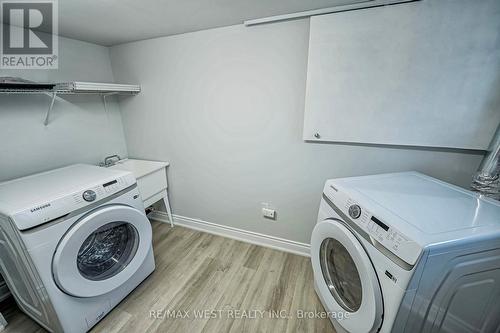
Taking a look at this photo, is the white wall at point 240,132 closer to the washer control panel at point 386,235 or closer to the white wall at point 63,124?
the white wall at point 63,124

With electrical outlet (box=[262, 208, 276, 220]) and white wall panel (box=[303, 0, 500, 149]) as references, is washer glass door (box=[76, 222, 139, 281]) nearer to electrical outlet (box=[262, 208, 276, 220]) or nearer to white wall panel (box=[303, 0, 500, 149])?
electrical outlet (box=[262, 208, 276, 220])

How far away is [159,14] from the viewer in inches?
51.4

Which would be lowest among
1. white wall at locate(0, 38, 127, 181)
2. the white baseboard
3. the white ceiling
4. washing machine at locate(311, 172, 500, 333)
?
the white baseboard

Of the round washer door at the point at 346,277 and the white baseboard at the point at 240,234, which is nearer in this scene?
the round washer door at the point at 346,277

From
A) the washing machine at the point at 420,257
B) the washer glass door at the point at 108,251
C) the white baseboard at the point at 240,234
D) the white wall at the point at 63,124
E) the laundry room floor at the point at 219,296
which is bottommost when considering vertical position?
the laundry room floor at the point at 219,296

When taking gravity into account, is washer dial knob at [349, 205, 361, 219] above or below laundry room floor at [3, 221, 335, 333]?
above

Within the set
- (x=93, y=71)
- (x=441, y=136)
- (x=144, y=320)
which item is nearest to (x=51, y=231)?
(x=144, y=320)

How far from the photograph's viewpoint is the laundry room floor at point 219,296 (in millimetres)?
1287

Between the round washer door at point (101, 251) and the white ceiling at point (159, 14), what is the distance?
120 cm

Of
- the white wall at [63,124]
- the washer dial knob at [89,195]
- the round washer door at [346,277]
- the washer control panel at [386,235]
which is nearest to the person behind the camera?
the washer control panel at [386,235]

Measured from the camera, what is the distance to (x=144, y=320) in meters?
1.31

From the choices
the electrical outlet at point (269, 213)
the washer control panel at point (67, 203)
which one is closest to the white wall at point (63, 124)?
the washer control panel at point (67, 203)

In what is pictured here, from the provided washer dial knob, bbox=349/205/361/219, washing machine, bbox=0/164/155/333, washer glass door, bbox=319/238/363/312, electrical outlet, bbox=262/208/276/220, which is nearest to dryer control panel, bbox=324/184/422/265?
washer dial knob, bbox=349/205/361/219

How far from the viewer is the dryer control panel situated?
0.69 m
